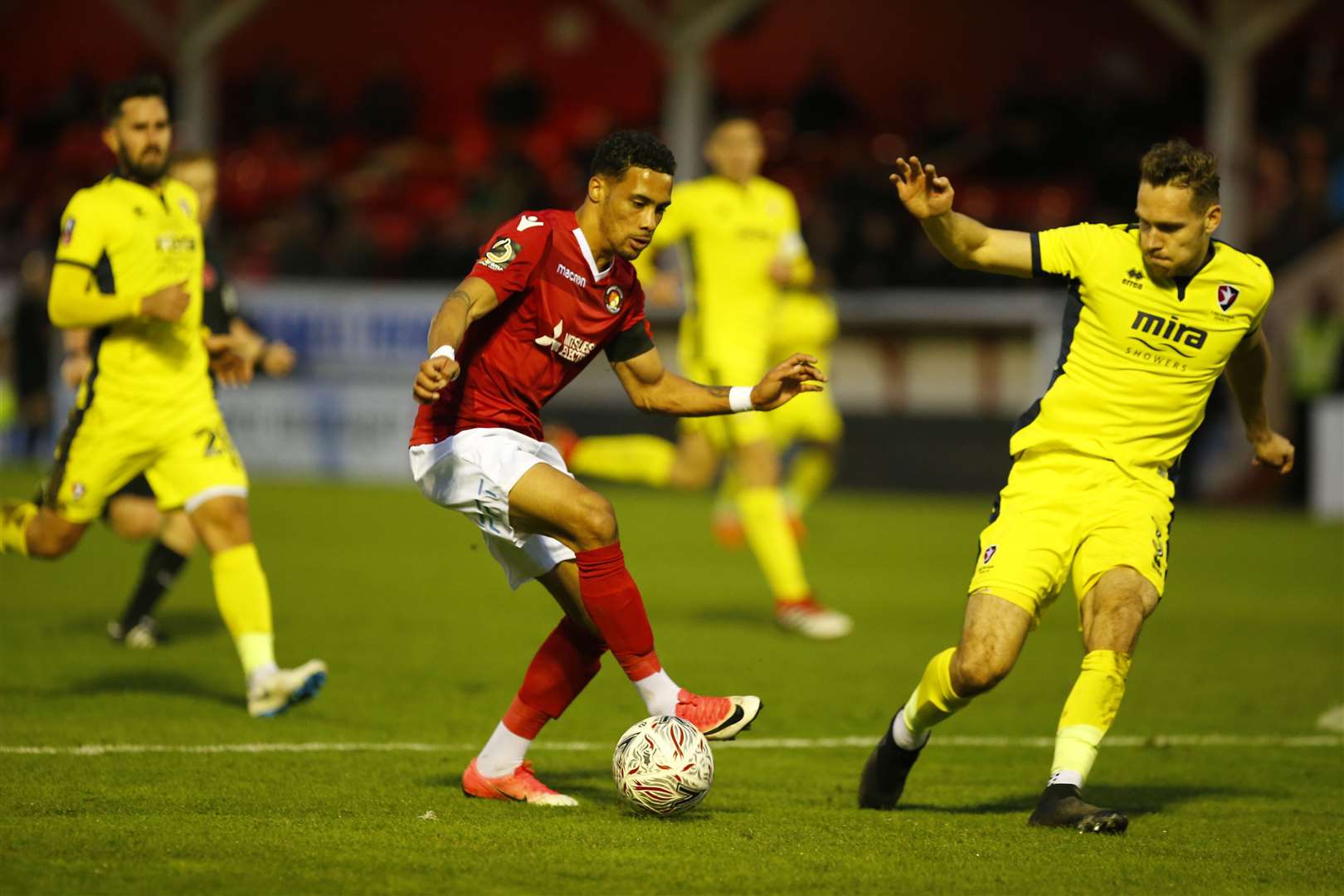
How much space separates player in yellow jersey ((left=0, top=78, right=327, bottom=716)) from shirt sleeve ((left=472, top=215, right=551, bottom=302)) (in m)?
1.97

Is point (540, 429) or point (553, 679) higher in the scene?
point (540, 429)

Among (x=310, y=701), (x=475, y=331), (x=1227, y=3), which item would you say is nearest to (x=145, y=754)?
(x=310, y=701)

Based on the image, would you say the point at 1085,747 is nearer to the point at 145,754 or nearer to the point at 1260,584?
the point at 145,754

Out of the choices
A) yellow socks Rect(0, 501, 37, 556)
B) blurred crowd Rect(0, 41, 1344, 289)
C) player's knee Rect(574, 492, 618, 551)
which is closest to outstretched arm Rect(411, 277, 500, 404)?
player's knee Rect(574, 492, 618, 551)

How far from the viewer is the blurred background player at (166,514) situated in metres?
8.77

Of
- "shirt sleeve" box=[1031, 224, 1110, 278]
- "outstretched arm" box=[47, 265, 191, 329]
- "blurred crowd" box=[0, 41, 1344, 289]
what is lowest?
"outstretched arm" box=[47, 265, 191, 329]

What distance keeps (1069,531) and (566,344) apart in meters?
1.65

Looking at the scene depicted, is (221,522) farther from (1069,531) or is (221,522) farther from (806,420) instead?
(806,420)

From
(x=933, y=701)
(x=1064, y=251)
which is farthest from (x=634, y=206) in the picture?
(x=933, y=701)

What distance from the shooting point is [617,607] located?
5.65 meters

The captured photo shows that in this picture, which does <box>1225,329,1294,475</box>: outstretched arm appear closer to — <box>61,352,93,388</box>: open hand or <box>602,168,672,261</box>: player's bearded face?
<box>602,168,672,261</box>: player's bearded face

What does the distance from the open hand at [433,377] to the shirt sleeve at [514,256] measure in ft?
1.87

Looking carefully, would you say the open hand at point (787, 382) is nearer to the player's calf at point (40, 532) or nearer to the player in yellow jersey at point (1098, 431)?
the player in yellow jersey at point (1098, 431)

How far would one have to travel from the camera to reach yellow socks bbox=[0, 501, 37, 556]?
7.43 metres
